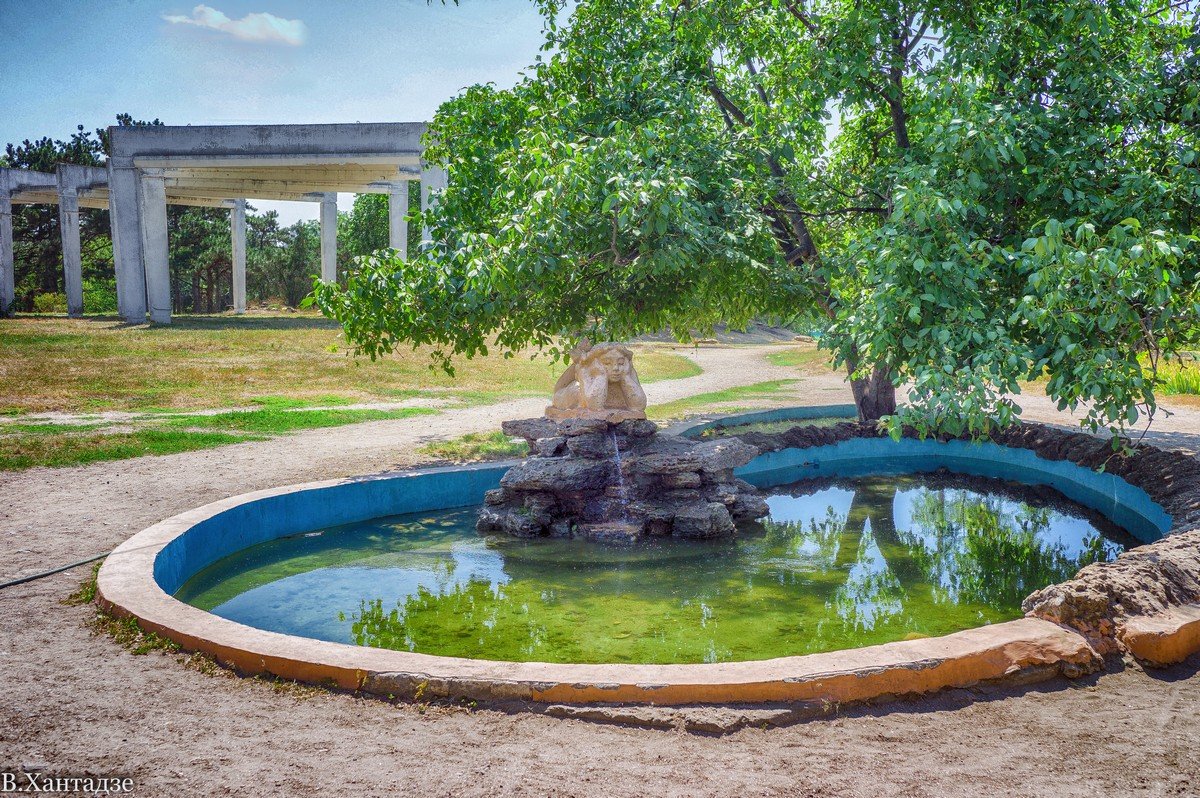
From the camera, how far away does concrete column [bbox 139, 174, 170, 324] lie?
25.1 m

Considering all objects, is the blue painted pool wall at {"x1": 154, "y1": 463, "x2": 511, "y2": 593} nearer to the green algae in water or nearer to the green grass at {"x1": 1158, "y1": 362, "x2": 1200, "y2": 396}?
the green algae in water

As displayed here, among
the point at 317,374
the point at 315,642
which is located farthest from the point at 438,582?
the point at 317,374

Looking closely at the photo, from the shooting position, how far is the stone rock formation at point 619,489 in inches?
340

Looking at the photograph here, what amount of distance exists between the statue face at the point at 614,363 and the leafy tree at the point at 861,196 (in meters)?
0.96

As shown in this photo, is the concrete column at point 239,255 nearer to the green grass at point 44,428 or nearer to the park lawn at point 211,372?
the park lawn at point 211,372

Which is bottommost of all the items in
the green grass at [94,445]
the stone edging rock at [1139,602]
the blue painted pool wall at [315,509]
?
the blue painted pool wall at [315,509]

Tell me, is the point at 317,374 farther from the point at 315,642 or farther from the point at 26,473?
the point at 315,642

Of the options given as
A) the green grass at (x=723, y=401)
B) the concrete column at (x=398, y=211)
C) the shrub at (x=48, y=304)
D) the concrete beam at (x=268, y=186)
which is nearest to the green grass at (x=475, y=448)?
the green grass at (x=723, y=401)

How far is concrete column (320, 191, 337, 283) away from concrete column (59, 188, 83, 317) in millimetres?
8196

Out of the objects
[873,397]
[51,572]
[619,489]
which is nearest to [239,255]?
[873,397]

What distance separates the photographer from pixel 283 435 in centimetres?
1293

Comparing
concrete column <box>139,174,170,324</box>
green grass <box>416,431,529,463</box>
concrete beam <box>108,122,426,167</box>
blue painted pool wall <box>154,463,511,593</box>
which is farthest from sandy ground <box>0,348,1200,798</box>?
concrete column <box>139,174,170,324</box>

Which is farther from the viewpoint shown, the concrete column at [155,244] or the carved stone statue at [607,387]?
the concrete column at [155,244]

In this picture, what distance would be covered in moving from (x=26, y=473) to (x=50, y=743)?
712 cm
